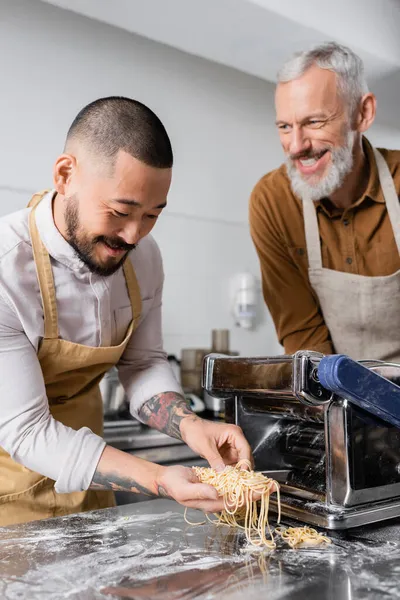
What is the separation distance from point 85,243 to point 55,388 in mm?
475

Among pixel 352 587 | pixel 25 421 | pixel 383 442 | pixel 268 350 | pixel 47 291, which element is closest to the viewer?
pixel 352 587

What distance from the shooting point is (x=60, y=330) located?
70.8 inches

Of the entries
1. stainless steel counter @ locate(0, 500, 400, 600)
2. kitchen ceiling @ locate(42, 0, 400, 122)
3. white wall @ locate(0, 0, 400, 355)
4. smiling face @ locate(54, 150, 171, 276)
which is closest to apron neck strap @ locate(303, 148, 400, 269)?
smiling face @ locate(54, 150, 171, 276)

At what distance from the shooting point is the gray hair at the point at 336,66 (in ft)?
7.43

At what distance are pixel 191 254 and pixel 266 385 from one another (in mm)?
2629

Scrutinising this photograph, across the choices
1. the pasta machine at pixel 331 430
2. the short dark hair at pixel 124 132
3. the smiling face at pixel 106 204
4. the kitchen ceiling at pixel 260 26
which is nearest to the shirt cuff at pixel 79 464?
the pasta machine at pixel 331 430

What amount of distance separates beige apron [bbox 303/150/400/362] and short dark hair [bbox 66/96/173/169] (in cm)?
94

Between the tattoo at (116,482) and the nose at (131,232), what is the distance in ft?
2.04

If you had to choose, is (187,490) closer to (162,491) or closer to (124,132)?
(162,491)

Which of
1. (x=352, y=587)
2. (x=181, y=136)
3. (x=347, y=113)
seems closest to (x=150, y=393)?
(x=352, y=587)

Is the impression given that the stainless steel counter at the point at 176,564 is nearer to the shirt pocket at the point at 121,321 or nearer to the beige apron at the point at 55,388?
the beige apron at the point at 55,388

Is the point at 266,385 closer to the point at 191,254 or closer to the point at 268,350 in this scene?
the point at 191,254

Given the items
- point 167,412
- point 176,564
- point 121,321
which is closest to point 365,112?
point 121,321

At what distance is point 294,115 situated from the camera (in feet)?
7.33
